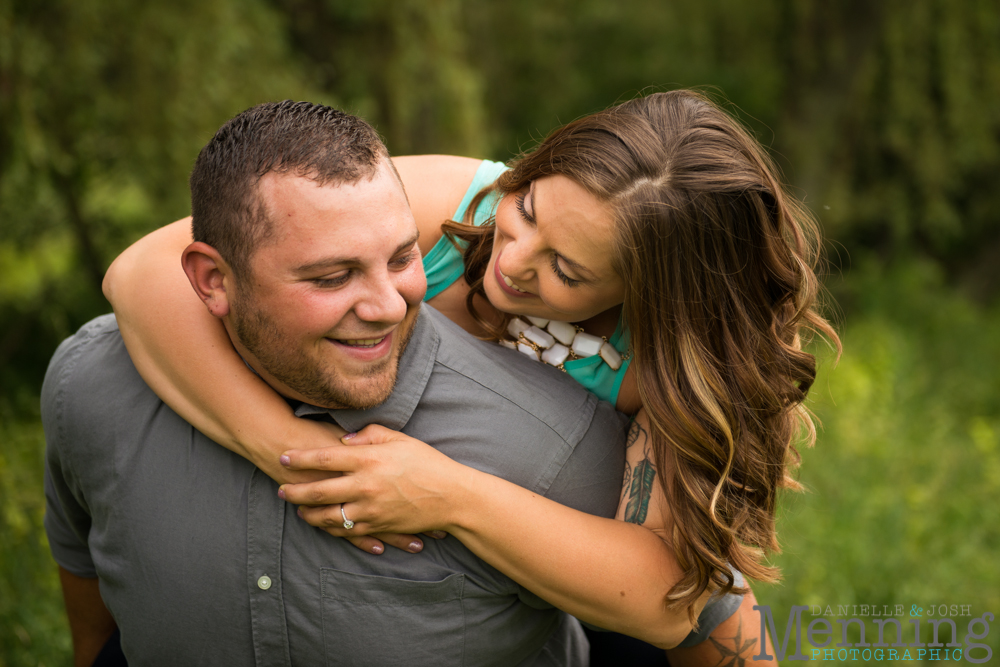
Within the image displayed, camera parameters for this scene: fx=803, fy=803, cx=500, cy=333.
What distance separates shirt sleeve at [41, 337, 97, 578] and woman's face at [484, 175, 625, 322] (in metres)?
1.07

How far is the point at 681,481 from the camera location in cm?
182

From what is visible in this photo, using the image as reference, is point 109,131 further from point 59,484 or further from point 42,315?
point 59,484

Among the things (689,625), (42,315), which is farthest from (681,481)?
(42,315)

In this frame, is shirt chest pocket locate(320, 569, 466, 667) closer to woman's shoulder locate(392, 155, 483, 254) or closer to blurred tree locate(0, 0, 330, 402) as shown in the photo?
woman's shoulder locate(392, 155, 483, 254)

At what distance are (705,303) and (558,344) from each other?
40cm

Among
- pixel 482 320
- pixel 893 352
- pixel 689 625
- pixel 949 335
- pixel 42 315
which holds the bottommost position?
pixel 949 335

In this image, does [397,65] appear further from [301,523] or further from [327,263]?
[301,523]

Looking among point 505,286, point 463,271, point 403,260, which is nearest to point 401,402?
point 403,260

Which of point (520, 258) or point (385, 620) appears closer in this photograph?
point (385, 620)

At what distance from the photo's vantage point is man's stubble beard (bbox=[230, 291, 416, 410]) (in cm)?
171

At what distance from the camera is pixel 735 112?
4.98m

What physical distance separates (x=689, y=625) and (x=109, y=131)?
463cm

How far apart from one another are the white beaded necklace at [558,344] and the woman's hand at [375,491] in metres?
0.48

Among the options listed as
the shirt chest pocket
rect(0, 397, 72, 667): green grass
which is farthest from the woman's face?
rect(0, 397, 72, 667): green grass
